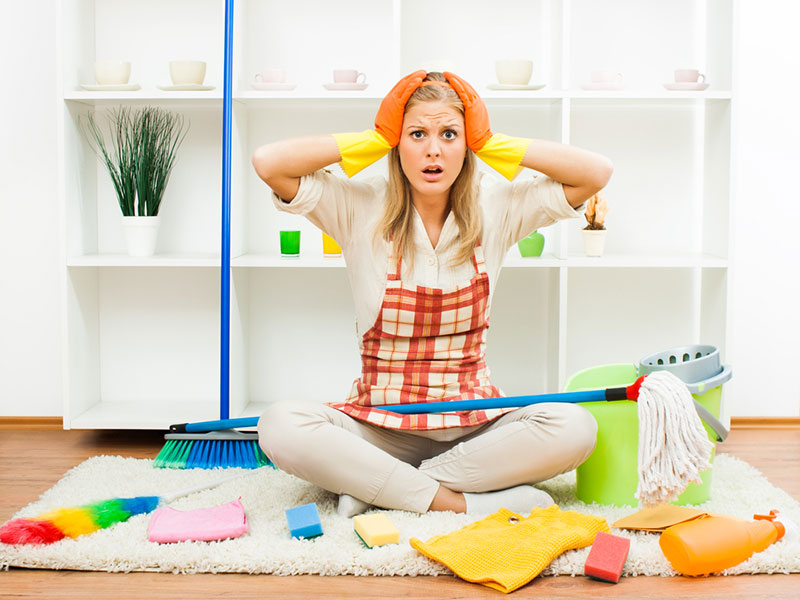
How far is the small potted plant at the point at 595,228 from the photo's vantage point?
2486 mm

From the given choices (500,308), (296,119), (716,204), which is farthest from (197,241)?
(716,204)

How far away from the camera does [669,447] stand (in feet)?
5.35

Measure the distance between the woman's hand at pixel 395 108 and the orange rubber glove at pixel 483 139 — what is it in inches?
3.1

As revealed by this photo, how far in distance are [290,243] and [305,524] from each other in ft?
3.21

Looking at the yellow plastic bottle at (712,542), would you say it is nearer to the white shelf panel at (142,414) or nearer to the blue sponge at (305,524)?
the blue sponge at (305,524)

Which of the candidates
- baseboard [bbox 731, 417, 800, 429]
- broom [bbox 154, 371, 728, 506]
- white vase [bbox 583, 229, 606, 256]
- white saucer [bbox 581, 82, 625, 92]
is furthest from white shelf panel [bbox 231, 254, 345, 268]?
baseboard [bbox 731, 417, 800, 429]

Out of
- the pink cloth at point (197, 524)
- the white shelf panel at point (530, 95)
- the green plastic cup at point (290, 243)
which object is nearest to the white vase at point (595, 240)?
the white shelf panel at point (530, 95)

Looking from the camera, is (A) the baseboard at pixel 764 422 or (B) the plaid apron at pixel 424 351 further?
(A) the baseboard at pixel 764 422

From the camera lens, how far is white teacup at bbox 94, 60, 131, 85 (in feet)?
7.82

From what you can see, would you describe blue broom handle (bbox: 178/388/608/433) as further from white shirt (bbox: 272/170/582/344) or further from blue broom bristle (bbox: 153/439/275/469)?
blue broom bristle (bbox: 153/439/275/469)

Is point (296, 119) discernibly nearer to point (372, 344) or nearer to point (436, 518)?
point (372, 344)

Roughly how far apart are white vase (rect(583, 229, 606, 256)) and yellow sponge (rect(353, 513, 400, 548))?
3.66ft

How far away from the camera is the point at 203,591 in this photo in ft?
4.87

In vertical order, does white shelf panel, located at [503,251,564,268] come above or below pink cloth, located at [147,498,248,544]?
above
